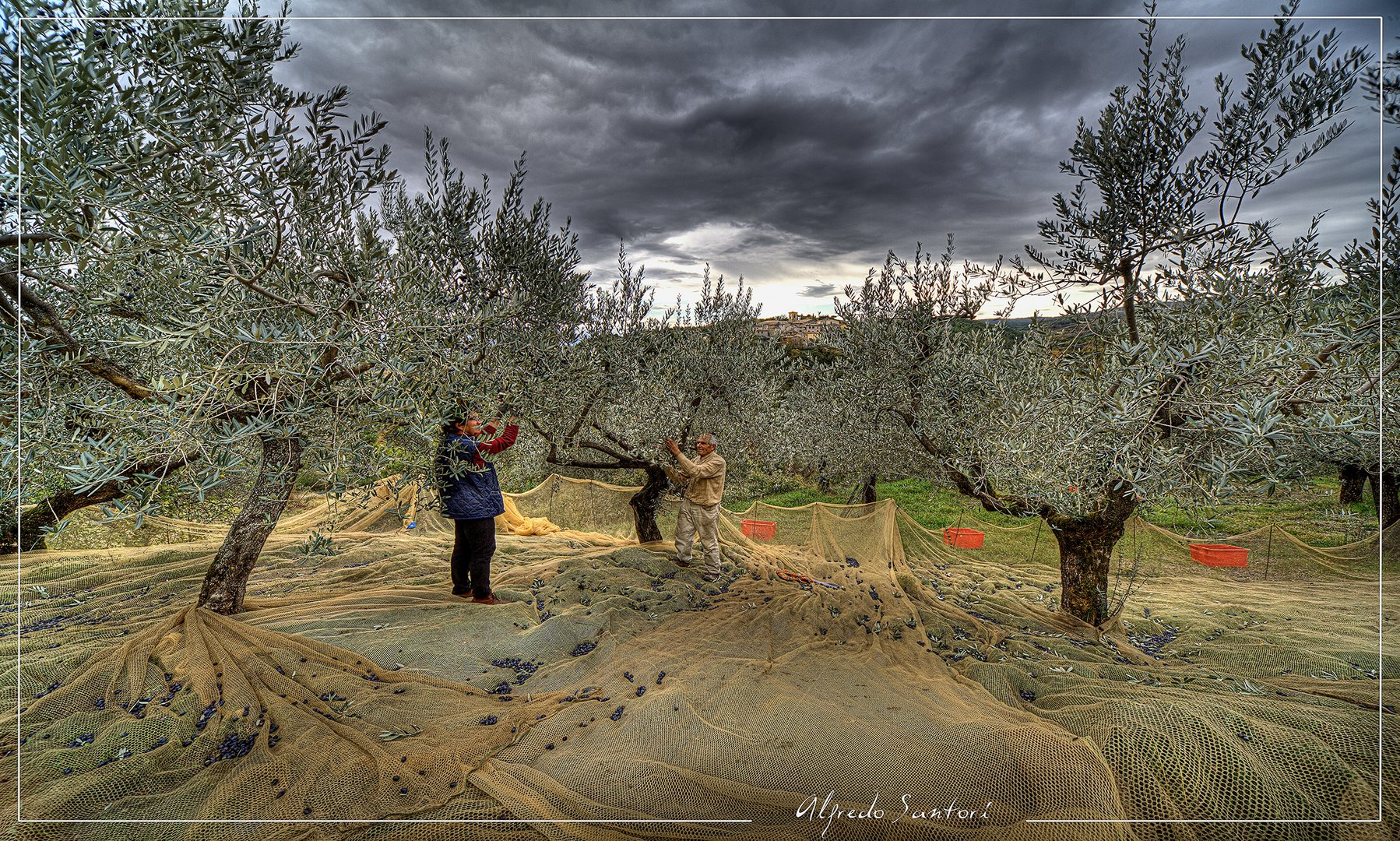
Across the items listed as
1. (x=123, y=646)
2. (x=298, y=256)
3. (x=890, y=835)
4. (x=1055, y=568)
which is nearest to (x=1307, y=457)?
(x=890, y=835)

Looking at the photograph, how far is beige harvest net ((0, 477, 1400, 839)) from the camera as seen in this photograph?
319cm

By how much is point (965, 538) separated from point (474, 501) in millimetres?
11137

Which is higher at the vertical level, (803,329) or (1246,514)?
(803,329)

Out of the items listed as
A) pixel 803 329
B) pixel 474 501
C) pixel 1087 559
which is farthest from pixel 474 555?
pixel 1087 559

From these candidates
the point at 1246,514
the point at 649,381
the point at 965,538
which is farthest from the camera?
the point at 1246,514

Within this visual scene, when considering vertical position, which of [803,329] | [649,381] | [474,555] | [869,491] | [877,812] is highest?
[803,329]

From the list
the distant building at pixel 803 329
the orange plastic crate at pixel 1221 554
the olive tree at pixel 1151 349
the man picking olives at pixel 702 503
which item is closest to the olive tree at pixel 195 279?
the man picking olives at pixel 702 503

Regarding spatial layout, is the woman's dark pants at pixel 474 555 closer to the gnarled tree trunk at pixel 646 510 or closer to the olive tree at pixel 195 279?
the olive tree at pixel 195 279

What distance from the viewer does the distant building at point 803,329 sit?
36.7 feet

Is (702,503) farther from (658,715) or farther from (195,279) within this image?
(195,279)

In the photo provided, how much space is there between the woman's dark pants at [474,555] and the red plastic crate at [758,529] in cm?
655

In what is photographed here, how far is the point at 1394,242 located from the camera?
12.5 ft

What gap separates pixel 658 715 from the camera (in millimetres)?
4273

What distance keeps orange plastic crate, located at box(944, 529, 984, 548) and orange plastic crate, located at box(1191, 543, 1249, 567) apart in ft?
12.9
